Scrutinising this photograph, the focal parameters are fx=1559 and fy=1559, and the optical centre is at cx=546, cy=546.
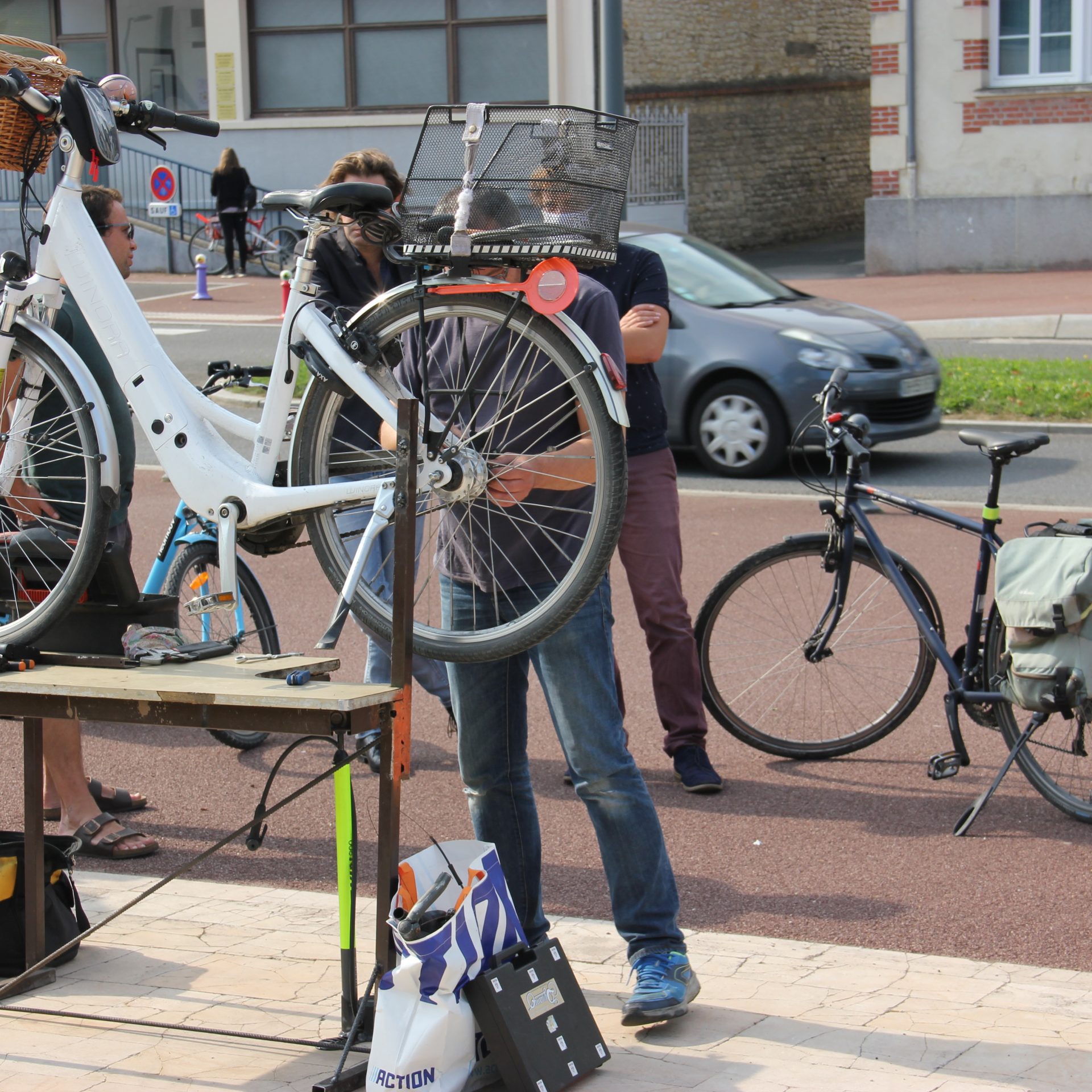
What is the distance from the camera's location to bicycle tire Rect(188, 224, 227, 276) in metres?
26.2

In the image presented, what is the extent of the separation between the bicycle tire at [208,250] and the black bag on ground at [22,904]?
22.6 meters

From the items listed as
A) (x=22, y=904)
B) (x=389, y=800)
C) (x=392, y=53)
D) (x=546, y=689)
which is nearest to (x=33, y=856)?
(x=22, y=904)

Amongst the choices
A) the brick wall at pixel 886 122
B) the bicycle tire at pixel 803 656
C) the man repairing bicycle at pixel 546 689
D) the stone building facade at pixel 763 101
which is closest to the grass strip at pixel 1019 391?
the bicycle tire at pixel 803 656

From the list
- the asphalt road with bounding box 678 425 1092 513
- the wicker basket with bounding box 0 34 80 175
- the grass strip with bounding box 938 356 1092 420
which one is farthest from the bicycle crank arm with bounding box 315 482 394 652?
the grass strip with bounding box 938 356 1092 420

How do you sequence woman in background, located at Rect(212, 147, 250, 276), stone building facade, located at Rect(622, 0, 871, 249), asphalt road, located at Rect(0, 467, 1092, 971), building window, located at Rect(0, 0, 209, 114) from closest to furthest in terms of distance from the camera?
asphalt road, located at Rect(0, 467, 1092, 971), woman in background, located at Rect(212, 147, 250, 276), building window, located at Rect(0, 0, 209, 114), stone building facade, located at Rect(622, 0, 871, 249)

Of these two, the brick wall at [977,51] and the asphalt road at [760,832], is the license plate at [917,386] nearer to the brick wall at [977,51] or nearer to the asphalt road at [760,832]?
the asphalt road at [760,832]

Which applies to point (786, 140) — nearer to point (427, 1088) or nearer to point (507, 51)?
point (507, 51)

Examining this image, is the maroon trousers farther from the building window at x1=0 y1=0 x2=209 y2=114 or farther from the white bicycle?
the building window at x1=0 y1=0 x2=209 y2=114

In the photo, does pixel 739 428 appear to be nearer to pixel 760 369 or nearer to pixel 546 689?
pixel 760 369

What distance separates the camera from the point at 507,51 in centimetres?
2688

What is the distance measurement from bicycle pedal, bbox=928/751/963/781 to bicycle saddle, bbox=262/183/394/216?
2.88 m

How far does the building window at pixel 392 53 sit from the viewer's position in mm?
26859

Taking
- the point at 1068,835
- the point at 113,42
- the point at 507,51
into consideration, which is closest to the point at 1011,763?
the point at 1068,835

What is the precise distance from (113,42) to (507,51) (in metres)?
7.85
